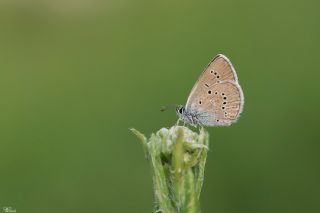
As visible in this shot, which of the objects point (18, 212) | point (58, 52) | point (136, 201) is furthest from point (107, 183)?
point (58, 52)

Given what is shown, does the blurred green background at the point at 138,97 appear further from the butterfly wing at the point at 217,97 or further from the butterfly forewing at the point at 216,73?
the butterfly forewing at the point at 216,73

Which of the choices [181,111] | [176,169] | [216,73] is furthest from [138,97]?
[176,169]

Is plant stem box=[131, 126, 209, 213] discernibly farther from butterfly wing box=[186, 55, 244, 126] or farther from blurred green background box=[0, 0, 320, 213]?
blurred green background box=[0, 0, 320, 213]

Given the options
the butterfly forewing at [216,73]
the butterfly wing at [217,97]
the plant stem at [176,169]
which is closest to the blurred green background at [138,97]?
the butterfly wing at [217,97]

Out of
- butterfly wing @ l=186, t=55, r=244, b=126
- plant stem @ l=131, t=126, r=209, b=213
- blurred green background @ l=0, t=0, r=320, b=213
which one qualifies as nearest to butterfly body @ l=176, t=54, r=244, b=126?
butterfly wing @ l=186, t=55, r=244, b=126

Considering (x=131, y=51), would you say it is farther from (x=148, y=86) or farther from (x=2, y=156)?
(x=2, y=156)

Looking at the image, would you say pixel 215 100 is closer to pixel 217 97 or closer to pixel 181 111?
pixel 217 97
